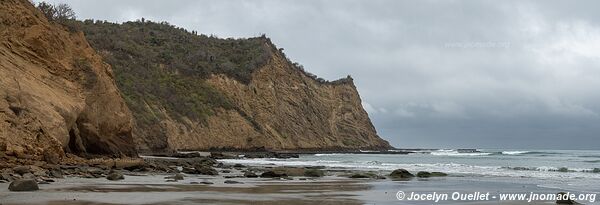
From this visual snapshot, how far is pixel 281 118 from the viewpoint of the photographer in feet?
245

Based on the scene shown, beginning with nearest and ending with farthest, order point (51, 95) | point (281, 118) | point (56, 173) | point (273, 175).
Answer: point (56, 173) < point (273, 175) < point (51, 95) < point (281, 118)

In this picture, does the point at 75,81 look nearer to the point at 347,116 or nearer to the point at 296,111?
the point at 296,111

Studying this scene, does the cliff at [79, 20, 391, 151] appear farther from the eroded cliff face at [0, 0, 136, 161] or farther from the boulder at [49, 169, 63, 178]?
the boulder at [49, 169, 63, 178]

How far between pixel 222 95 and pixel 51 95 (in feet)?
158

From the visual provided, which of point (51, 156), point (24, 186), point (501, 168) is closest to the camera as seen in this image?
point (24, 186)

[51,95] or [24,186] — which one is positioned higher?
[51,95]

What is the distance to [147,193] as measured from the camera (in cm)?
1275

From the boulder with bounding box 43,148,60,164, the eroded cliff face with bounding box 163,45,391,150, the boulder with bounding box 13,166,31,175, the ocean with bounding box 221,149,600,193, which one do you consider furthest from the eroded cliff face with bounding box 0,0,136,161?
the eroded cliff face with bounding box 163,45,391,150

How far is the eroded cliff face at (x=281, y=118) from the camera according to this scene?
6384 centimetres

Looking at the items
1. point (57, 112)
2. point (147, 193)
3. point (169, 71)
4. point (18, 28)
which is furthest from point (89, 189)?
point (169, 71)

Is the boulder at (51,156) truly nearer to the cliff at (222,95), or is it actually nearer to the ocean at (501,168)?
the ocean at (501,168)

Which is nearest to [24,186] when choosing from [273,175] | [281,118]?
[273,175]

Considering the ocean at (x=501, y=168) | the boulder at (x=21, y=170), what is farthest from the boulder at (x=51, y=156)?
the ocean at (x=501, y=168)

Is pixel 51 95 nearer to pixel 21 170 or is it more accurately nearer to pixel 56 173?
pixel 56 173
